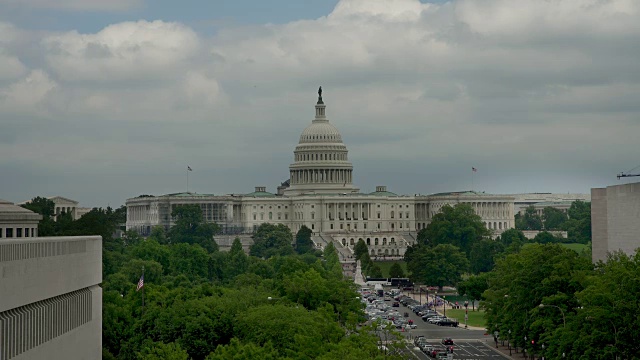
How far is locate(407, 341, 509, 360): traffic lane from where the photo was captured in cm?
13080

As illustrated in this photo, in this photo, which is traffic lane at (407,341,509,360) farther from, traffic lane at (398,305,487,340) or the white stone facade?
the white stone facade

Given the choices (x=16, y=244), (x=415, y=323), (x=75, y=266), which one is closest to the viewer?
(x=16, y=244)

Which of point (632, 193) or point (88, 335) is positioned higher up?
point (632, 193)

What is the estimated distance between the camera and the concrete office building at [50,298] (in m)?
60.7

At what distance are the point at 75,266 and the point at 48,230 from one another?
364 feet

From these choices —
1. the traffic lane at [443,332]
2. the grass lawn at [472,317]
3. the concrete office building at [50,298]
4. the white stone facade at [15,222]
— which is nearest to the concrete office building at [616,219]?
the traffic lane at [443,332]

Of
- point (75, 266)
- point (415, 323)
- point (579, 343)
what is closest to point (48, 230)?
point (415, 323)

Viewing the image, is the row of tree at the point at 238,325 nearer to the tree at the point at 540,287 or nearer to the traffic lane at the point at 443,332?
the tree at the point at 540,287

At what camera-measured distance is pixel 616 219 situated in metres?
128

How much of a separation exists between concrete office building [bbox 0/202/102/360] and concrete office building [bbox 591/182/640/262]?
4728 centimetres

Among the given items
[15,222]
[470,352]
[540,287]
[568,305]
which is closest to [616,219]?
[540,287]

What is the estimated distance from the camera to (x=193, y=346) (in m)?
115

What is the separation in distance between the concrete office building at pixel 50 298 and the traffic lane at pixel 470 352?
1836 inches

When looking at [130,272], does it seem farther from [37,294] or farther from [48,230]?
[37,294]
